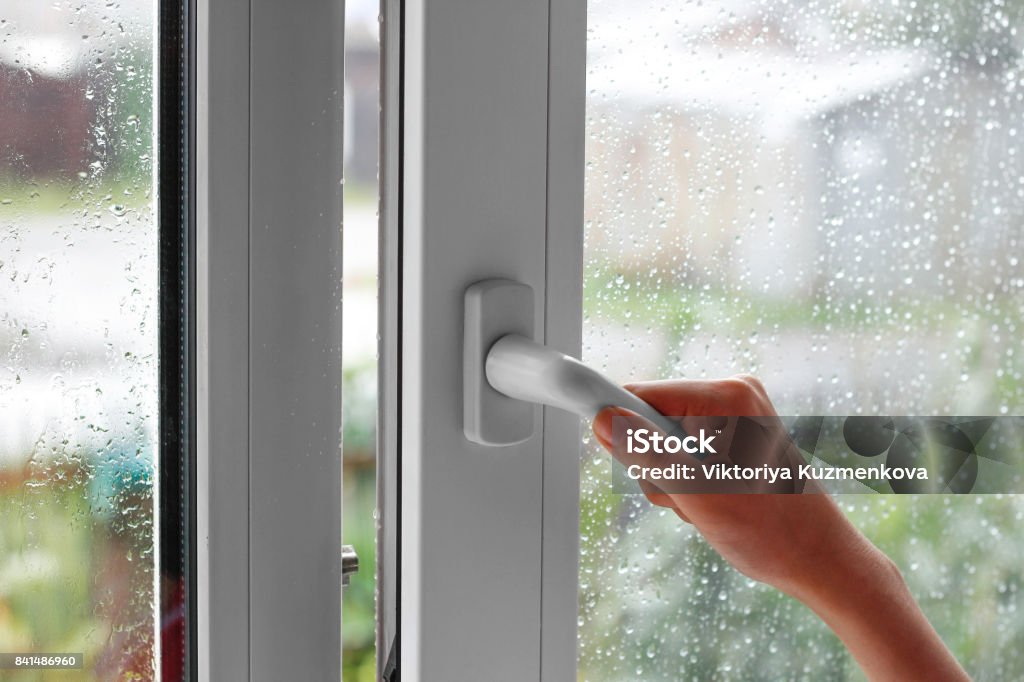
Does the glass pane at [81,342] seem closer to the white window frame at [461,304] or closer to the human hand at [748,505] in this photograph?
the white window frame at [461,304]

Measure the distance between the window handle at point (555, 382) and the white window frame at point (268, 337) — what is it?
0.37 meters

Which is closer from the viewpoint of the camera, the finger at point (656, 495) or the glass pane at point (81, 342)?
the finger at point (656, 495)

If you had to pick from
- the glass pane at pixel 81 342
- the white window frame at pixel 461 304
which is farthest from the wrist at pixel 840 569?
the glass pane at pixel 81 342

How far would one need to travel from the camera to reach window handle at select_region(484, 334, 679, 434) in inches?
16.8

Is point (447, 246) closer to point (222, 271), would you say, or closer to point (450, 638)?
point (450, 638)

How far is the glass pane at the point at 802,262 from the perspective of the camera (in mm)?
396

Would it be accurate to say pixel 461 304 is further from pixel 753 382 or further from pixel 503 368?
pixel 753 382

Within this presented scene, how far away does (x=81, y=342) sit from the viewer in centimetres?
76

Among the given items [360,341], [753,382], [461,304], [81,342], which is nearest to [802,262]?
[753,382]

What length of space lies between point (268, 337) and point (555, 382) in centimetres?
42

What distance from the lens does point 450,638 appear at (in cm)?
48

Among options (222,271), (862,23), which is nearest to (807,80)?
(862,23)

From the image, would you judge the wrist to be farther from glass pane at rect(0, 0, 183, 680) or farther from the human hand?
glass pane at rect(0, 0, 183, 680)

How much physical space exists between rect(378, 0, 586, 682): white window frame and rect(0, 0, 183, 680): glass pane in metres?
0.39
